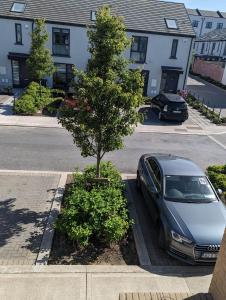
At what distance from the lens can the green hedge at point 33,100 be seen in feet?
61.1

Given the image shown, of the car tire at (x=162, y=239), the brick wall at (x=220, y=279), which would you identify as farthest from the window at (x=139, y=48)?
the brick wall at (x=220, y=279)

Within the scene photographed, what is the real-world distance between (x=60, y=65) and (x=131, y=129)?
714 inches

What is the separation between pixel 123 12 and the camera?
81.8 feet

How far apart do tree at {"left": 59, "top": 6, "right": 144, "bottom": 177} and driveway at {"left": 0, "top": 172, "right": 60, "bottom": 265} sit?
8.53ft

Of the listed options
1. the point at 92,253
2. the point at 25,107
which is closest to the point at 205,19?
the point at 25,107

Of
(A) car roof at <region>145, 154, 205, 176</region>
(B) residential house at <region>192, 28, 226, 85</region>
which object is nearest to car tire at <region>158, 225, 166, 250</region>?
(A) car roof at <region>145, 154, 205, 176</region>

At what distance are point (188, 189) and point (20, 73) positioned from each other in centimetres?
2073

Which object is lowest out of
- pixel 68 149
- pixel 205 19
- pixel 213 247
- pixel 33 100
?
pixel 68 149

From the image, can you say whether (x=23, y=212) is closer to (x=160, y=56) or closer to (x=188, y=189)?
(x=188, y=189)

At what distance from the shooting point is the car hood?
6898 millimetres

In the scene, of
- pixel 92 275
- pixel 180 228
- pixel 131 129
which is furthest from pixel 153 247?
pixel 131 129

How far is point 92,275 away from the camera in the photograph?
21.3 feet

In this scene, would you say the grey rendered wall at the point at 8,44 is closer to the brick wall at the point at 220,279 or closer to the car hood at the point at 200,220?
the car hood at the point at 200,220

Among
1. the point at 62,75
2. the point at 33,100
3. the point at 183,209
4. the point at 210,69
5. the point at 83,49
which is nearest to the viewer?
the point at 183,209
